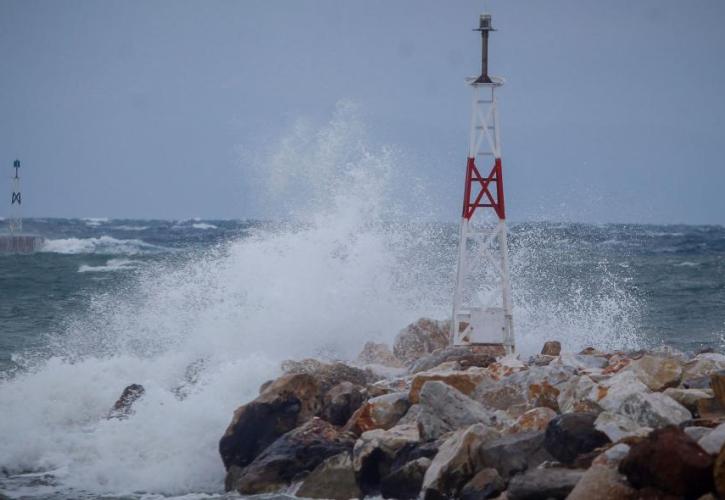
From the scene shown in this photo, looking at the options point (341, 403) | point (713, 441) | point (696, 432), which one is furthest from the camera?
point (341, 403)

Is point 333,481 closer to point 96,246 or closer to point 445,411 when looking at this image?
point 445,411

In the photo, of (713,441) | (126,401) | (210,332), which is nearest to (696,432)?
(713,441)

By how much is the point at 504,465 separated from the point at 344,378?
138 inches

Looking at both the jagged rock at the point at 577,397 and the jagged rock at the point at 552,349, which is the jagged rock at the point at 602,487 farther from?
the jagged rock at the point at 552,349

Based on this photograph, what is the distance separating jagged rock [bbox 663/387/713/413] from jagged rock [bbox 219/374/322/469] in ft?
11.7

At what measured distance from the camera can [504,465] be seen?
8031mm

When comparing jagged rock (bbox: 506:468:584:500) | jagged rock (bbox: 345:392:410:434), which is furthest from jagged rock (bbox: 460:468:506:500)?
jagged rock (bbox: 345:392:410:434)

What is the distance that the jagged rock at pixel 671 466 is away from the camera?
6629 millimetres

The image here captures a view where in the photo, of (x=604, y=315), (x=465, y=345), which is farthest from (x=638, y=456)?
(x=604, y=315)

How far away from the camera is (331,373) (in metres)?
11.2

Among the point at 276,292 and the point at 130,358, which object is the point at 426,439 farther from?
the point at 276,292

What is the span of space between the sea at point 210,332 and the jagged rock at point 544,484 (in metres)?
3.31

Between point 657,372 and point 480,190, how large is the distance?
12.6 feet

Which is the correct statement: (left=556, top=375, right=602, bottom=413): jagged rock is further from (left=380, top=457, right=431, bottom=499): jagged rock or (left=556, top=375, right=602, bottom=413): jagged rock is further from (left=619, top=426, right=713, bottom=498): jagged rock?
(left=619, top=426, right=713, bottom=498): jagged rock
